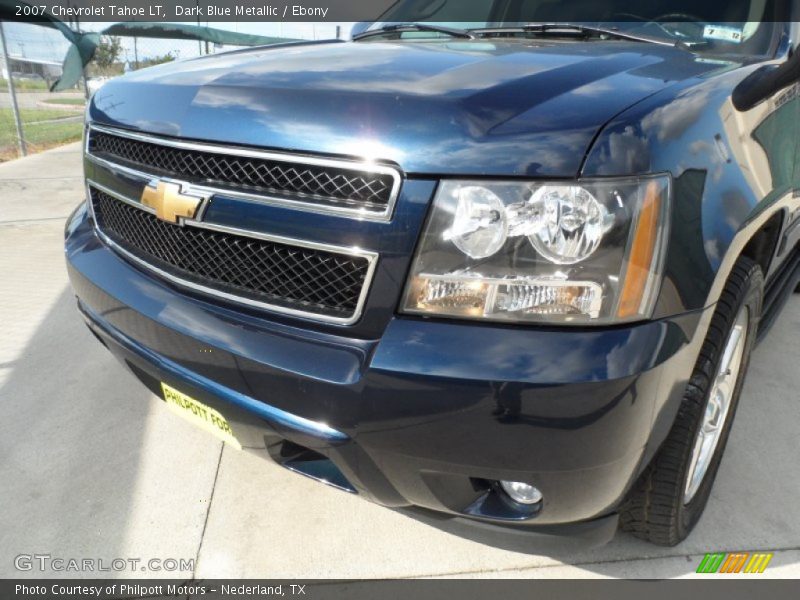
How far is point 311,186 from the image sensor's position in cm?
141

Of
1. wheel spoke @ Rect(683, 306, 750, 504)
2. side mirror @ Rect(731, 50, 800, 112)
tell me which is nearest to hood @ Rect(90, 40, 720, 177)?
side mirror @ Rect(731, 50, 800, 112)

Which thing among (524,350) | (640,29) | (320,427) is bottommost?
(320,427)

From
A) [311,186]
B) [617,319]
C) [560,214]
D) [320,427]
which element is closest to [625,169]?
[560,214]

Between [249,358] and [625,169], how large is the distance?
37.0 inches

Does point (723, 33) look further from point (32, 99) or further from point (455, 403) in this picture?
point (32, 99)

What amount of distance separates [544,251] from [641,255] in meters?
0.20

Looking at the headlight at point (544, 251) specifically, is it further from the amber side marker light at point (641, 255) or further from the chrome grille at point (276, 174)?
the chrome grille at point (276, 174)

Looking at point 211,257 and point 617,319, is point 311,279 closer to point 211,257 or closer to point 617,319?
point 211,257

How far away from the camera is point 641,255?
49.8 inches

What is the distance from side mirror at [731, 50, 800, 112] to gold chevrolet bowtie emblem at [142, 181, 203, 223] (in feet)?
4.66

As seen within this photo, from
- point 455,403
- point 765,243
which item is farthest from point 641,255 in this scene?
point 765,243

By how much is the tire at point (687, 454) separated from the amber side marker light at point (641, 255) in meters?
0.41

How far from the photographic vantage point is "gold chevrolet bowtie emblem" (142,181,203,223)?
5.17ft
